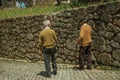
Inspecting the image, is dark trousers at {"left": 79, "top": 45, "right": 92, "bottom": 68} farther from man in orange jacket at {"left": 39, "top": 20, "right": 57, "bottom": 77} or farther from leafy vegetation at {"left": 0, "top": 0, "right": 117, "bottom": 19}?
leafy vegetation at {"left": 0, "top": 0, "right": 117, "bottom": 19}

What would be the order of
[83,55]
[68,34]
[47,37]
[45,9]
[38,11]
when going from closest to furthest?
[47,37] < [83,55] < [68,34] < [38,11] < [45,9]

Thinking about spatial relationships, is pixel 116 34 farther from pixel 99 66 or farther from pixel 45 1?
pixel 45 1

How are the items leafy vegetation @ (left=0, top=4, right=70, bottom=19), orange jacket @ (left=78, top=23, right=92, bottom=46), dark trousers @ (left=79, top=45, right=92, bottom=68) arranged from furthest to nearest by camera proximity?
leafy vegetation @ (left=0, top=4, right=70, bottom=19) → dark trousers @ (left=79, top=45, right=92, bottom=68) → orange jacket @ (left=78, top=23, right=92, bottom=46)

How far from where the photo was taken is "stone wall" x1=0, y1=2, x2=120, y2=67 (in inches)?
417

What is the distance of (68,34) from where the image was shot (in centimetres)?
1211

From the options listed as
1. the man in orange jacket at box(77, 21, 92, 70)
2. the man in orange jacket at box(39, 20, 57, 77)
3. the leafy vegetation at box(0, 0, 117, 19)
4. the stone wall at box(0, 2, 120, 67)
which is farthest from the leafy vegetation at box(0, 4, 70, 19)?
the man in orange jacket at box(39, 20, 57, 77)

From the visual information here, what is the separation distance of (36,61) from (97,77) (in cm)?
511

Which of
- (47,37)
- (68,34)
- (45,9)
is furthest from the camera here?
(45,9)

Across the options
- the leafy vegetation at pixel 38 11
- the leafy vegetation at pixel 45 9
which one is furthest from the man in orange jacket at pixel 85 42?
the leafy vegetation at pixel 38 11

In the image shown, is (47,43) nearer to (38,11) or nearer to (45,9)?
(38,11)

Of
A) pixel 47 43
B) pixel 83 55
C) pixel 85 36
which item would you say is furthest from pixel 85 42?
pixel 47 43

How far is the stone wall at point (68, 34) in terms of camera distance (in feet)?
34.7

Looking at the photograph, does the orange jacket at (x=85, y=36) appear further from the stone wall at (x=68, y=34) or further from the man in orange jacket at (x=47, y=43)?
the man in orange jacket at (x=47, y=43)

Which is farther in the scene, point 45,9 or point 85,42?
point 45,9
